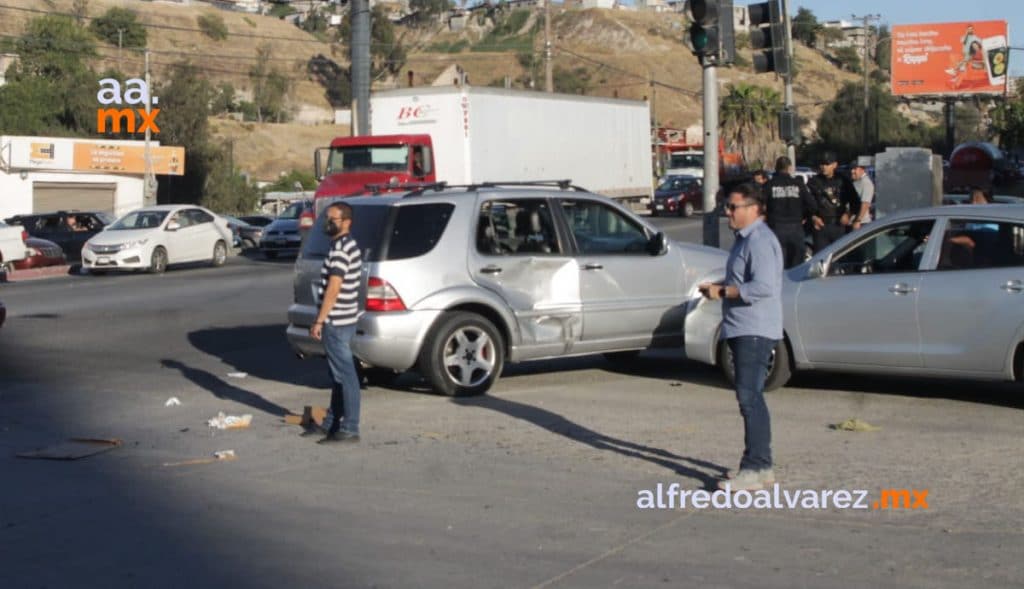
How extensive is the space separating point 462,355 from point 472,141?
20501 millimetres

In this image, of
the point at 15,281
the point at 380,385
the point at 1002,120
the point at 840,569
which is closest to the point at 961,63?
the point at 1002,120

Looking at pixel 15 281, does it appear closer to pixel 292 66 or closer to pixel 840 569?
pixel 840 569

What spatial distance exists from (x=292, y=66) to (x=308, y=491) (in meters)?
125

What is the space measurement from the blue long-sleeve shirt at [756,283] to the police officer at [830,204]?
9.08 m

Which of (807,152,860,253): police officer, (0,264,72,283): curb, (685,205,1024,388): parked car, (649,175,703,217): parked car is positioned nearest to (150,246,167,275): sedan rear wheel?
(0,264,72,283): curb

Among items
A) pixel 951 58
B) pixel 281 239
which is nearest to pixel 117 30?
pixel 951 58

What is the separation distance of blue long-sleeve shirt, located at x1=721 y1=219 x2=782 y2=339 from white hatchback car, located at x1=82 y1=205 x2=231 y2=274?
81.7ft

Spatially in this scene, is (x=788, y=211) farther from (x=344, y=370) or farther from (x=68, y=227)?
(x=68, y=227)

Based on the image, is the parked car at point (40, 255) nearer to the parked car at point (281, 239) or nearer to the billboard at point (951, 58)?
the parked car at point (281, 239)

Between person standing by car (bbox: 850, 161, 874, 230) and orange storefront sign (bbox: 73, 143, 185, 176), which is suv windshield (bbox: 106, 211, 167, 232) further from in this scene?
orange storefront sign (bbox: 73, 143, 185, 176)

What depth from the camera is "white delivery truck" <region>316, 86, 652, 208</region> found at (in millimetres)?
30172

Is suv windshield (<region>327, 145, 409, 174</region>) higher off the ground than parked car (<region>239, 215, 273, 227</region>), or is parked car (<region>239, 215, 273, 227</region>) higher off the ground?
suv windshield (<region>327, 145, 409, 174</region>)

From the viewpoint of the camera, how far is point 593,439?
9375 mm

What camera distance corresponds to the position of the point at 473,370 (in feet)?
37.3
